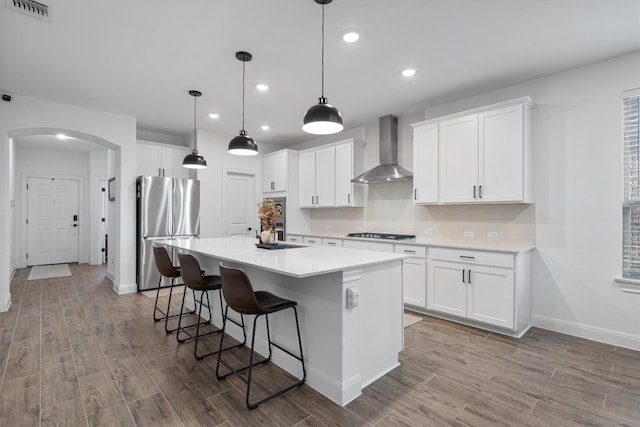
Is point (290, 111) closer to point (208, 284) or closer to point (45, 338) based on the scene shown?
point (208, 284)

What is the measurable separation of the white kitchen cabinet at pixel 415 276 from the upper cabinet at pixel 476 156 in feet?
2.31

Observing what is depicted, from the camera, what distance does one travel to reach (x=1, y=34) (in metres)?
2.68

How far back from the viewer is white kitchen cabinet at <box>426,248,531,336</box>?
3209mm

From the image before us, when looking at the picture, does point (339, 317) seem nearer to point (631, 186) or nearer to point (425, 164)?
point (425, 164)

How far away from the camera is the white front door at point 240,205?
244 inches

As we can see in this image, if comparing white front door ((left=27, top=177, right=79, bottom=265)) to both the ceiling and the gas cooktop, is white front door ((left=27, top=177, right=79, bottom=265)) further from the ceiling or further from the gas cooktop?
the gas cooktop

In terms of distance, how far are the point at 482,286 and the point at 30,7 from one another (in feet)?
15.3

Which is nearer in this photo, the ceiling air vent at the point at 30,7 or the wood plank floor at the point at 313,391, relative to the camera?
the wood plank floor at the point at 313,391

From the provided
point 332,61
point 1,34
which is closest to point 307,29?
point 332,61

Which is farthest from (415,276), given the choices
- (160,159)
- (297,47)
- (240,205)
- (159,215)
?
(160,159)

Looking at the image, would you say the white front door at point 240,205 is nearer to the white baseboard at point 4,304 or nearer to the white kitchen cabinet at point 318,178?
the white kitchen cabinet at point 318,178

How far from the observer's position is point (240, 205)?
637cm

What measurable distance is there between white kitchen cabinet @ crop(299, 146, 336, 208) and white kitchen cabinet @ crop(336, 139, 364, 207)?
117 millimetres

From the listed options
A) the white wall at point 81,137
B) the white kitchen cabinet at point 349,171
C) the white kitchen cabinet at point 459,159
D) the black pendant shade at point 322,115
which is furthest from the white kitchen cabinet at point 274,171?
the black pendant shade at point 322,115
